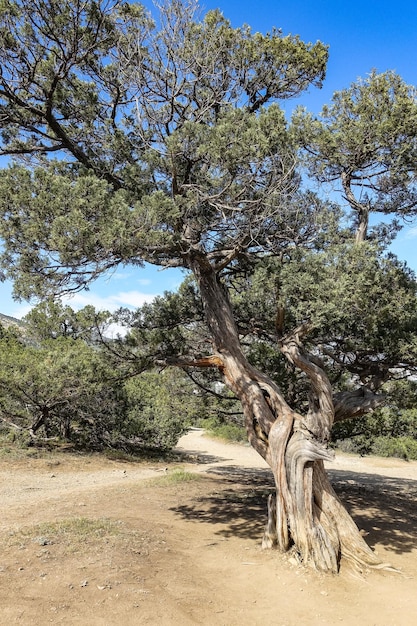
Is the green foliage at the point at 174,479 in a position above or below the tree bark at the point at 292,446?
below

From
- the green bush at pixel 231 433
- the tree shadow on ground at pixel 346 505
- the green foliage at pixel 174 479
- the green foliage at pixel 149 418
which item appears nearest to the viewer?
the tree shadow on ground at pixel 346 505

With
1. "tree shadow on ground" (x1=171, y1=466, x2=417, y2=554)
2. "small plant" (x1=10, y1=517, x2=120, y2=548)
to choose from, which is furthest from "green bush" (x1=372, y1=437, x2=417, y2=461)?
"small plant" (x1=10, y1=517, x2=120, y2=548)

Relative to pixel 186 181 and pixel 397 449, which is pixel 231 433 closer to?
pixel 397 449

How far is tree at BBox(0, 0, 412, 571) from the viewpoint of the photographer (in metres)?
4.34

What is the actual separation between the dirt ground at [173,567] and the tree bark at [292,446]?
0.85 feet

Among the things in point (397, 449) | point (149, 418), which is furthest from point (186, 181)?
point (397, 449)

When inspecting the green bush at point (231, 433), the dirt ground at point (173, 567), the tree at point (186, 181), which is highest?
the tree at point (186, 181)

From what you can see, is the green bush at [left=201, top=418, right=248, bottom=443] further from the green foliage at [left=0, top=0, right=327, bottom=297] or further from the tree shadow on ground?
the green foliage at [left=0, top=0, right=327, bottom=297]

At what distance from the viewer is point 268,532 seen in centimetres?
504

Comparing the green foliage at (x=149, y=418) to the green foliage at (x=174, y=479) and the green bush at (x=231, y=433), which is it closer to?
the green foliage at (x=174, y=479)

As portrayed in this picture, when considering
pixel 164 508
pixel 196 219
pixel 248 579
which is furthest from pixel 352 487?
pixel 196 219

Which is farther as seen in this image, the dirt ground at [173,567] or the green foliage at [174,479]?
the green foliage at [174,479]

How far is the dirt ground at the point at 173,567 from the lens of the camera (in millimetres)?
3285

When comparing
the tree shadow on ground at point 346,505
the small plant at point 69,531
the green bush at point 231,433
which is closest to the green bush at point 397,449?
the green bush at point 231,433
